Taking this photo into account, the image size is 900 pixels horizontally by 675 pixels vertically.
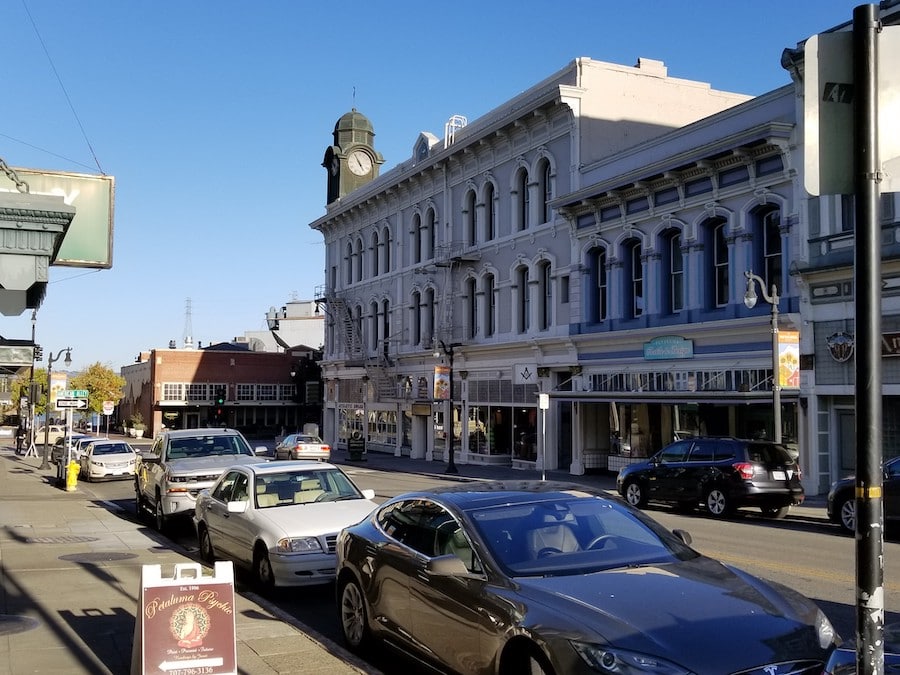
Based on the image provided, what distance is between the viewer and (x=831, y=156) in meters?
3.79

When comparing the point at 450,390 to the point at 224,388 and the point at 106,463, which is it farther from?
the point at 224,388

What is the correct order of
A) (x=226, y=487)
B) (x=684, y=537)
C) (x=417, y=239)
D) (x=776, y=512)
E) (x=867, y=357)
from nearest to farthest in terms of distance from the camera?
1. (x=867, y=357)
2. (x=684, y=537)
3. (x=226, y=487)
4. (x=776, y=512)
5. (x=417, y=239)

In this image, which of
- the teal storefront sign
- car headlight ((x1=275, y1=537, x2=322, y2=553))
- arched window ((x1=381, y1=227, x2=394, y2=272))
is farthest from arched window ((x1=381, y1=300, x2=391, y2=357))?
car headlight ((x1=275, y1=537, x2=322, y2=553))

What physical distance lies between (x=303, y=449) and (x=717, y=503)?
22.0 metres

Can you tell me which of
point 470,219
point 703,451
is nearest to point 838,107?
point 703,451

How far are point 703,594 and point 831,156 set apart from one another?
3165mm

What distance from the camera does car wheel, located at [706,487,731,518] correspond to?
19547mm

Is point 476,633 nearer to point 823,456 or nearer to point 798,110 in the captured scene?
point 823,456

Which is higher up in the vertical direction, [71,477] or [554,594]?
[554,594]

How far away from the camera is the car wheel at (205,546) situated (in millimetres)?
13172

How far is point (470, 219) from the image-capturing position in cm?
4075

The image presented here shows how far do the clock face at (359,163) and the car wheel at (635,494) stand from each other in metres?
37.8

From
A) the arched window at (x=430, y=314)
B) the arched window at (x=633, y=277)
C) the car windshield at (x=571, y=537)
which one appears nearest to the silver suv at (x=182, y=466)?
the car windshield at (x=571, y=537)

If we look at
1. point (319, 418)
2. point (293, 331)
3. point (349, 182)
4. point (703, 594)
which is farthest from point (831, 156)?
point (293, 331)
